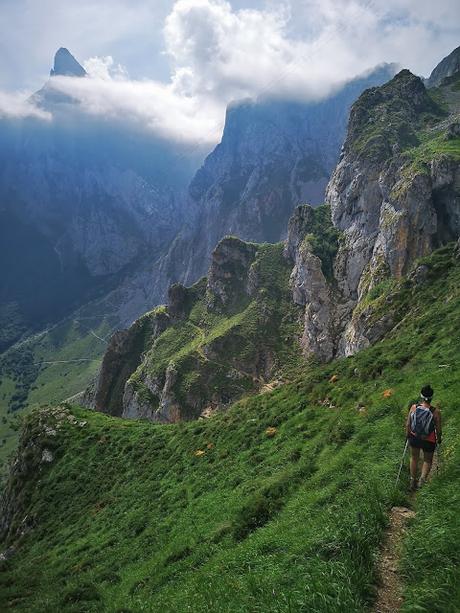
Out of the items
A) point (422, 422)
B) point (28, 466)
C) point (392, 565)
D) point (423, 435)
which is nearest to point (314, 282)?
point (28, 466)

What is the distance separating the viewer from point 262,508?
58.7 feet

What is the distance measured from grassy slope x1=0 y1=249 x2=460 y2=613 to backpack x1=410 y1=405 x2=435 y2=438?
1.12 m

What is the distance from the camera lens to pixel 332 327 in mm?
108125

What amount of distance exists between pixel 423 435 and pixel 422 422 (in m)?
0.43

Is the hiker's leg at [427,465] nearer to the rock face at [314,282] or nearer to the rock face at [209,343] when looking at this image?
the rock face at [314,282]

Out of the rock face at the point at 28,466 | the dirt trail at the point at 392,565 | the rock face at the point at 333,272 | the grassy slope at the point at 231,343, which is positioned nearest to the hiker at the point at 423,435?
the dirt trail at the point at 392,565

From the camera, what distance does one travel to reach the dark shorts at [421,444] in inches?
547

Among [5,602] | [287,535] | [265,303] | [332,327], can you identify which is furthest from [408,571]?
[265,303]

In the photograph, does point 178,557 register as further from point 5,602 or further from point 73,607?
point 5,602

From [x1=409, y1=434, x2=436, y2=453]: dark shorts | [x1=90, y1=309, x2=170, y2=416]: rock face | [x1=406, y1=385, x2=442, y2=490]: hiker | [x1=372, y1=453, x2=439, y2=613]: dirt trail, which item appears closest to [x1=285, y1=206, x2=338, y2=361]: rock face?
[x1=90, y1=309, x2=170, y2=416]: rock face

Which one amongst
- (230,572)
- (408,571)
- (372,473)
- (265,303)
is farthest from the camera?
(265,303)

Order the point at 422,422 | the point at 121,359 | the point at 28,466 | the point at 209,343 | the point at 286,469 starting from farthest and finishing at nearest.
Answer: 1. the point at 121,359
2. the point at 209,343
3. the point at 28,466
4. the point at 286,469
5. the point at 422,422

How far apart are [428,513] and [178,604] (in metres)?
8.03

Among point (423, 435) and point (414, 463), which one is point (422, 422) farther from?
point (414, 463)
